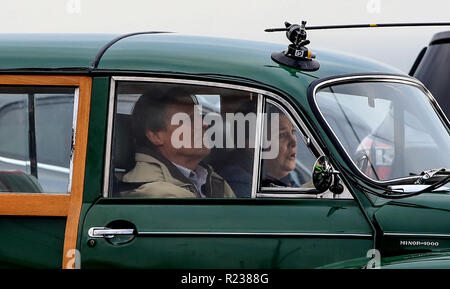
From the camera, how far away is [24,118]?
167 inches

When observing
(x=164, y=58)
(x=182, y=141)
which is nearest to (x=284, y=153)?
(x=182, y=141)

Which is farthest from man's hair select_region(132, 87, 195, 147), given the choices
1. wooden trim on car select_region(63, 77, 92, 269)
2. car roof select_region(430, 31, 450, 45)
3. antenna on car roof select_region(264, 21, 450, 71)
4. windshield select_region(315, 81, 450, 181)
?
car roof select_region(430, 31, 450, 45)

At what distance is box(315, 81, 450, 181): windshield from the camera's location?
418cm

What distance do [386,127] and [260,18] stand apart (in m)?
6.71

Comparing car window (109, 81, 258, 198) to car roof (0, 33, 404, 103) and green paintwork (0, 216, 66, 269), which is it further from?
green paintwork (0, 216, 66, 269)

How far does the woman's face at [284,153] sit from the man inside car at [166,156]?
0.77ft

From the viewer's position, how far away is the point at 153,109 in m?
4.21

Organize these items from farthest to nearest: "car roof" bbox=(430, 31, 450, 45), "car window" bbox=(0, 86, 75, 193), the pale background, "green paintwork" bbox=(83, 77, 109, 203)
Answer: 1. the pale background
2. "car roof" bbox=(430, 31, 450, 45)
3. "car window" bbox=(0, 86, 75, 193)
4. "green paintwork" bbox=(83, 77, 109, 203)

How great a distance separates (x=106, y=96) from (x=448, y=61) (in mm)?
4538

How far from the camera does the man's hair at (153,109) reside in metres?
4.18

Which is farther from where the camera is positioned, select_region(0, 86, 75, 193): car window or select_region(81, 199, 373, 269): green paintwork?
select_region(0, 86, 75, 193): car window

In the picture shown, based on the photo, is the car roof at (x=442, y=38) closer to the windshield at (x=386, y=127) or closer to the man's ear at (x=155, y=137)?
the windshield at (x=386, y=127)

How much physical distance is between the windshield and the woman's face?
0.17 m

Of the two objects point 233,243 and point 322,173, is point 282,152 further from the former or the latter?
point 233,243
